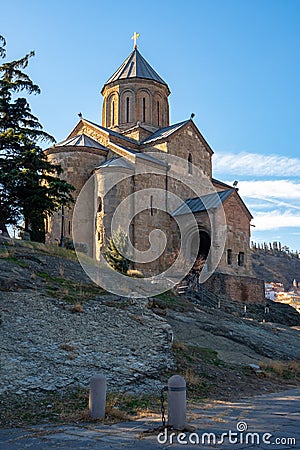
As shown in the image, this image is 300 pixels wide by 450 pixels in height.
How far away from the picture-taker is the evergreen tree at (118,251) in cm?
2002

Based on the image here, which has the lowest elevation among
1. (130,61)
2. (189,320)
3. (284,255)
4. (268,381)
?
(268,381)

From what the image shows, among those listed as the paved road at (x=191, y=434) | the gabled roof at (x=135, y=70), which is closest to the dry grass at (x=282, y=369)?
the paved road at (x=191, y=434)

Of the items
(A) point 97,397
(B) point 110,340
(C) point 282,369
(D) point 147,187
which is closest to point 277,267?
(D) point 147,187

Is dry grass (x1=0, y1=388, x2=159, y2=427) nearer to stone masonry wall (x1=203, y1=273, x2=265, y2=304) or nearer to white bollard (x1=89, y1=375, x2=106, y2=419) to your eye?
white bollard (x1=89, y1=375, x2=106, y2=419)

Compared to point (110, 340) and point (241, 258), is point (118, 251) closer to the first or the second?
point (241, 258)

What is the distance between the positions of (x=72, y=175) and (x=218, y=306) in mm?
11083

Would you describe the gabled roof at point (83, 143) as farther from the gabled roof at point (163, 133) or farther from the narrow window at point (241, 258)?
the narrow window at point (241, 258)

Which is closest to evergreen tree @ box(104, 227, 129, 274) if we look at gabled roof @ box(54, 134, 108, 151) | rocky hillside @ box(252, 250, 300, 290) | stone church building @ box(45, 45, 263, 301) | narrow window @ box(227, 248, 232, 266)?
stone church building @ box(45, 45, 263, 301)

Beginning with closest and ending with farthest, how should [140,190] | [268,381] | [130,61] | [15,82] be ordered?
[268,381] < [15,82] < [140,190] < [130,61]

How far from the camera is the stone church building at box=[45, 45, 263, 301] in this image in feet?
A: 78.0

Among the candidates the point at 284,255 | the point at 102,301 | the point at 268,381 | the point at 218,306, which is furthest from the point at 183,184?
the point at 284,255

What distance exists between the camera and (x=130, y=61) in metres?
32.3

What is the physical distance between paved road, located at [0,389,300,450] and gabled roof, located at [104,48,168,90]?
87.1ft

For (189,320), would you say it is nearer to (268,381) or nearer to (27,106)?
(268,381)
